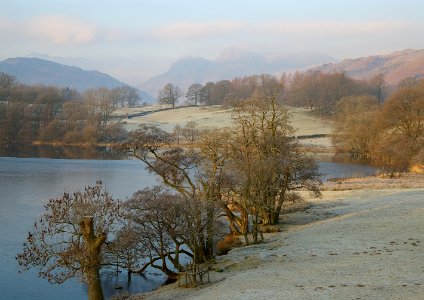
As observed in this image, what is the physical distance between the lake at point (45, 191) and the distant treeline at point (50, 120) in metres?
32.9

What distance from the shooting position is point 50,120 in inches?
4902

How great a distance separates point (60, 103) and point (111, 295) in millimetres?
115407

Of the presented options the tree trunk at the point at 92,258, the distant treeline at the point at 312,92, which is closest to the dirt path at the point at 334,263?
→ the tree trunk at the point at 92,258

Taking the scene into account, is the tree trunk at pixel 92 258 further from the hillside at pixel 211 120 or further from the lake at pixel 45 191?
the hillside at pixel 211 120

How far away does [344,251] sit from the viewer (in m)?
23.3

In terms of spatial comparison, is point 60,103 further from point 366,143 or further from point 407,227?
point 407,227

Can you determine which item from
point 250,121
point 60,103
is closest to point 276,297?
point 250,121

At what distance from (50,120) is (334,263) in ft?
373

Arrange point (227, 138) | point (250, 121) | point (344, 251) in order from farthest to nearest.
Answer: point (250, 121) < point (227, 138) < point (344, 251)

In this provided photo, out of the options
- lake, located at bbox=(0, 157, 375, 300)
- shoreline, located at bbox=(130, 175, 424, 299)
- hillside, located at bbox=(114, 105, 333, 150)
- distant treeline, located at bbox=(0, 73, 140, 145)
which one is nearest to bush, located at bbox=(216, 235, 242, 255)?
shoreline, located at bbox=(130, 175, 424, 299)

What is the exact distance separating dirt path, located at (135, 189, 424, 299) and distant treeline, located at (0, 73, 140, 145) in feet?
284

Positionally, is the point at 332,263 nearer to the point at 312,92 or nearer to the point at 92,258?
the point at 92,258

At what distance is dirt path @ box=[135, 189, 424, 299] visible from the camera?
55.5ft

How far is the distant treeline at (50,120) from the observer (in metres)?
115
